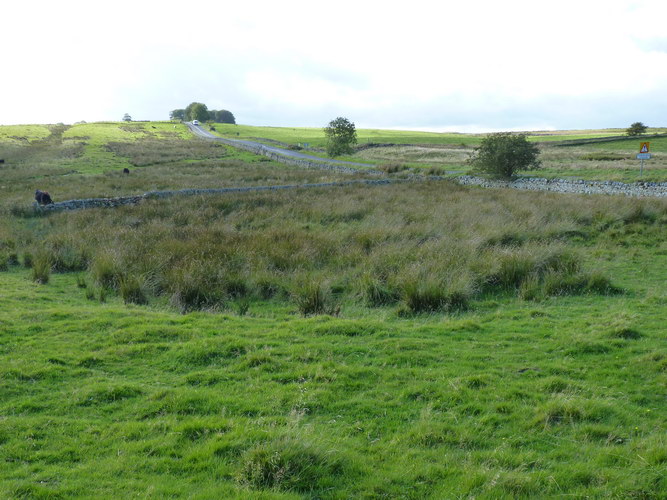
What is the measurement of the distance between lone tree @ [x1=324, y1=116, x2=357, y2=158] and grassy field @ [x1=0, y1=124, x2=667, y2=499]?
4315 cm

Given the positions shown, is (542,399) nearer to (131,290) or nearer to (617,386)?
(617,386)

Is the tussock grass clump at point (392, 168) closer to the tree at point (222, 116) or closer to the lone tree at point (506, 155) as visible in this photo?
the lone tree at point (506, 155)

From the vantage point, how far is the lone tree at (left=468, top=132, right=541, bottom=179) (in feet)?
109

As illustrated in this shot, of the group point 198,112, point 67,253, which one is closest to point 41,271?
point 67,253

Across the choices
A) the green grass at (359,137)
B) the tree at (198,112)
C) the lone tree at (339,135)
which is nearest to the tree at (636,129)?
the green grass at (359,137)

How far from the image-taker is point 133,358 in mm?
6738

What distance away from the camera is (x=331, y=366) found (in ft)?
20.7

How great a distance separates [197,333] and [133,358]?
104 centimetres

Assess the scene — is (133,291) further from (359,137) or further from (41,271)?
(359,137)

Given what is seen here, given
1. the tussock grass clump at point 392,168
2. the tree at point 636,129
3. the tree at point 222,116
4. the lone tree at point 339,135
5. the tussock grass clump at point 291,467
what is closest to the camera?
the tussock grass clump at point 291,467

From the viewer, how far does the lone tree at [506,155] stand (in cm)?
3322

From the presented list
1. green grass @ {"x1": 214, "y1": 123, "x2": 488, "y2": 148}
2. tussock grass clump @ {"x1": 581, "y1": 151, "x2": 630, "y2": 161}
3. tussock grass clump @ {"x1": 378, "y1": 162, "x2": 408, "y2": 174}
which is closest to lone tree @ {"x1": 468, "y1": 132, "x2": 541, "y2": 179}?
tussock grass clump @ {"x1": 378, "y1": 162, "x2": 408, "y2": 174}

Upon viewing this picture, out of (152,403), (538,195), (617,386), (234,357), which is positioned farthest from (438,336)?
(538,195)

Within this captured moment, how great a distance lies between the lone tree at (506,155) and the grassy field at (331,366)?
61.4 feet
